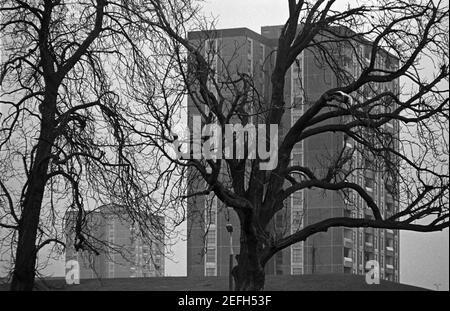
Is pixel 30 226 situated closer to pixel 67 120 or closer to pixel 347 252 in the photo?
pixel 67 120

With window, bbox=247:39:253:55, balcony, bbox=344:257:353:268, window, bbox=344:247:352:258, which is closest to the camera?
window, bbox=247:39:253:55

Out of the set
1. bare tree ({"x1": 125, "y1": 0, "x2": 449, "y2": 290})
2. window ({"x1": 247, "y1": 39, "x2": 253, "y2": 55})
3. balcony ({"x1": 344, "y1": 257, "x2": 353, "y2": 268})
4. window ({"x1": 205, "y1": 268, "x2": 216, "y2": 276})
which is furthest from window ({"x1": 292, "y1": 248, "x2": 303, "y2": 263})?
bare tree ({"x1": 125, "y1": 0, "x2": 449, "y2": 290})

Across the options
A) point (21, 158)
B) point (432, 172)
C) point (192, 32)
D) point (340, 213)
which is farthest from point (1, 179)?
point (340, 213)

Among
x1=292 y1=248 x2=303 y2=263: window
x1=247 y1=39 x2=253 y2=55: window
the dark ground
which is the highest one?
x1=247 y1=39 x2=253 y2=55: window

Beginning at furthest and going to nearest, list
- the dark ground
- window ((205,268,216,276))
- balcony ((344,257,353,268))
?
balcony ((344,257,353,268)) → window ((205,268,216,276)) → the dark ground

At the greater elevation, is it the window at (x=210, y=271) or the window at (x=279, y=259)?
the window at (x=279, y=259)

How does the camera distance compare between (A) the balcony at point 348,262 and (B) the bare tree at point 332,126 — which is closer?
(B) the bare tree at point 332,126

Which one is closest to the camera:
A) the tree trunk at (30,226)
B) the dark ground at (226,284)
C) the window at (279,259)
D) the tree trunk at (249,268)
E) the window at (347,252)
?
the tree trunk at (30,226)

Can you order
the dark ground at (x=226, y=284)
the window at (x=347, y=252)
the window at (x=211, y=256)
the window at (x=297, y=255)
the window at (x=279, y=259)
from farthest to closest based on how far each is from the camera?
the window at (x=279, y=259) → the window at (x=297, y=255) → the window at (x=347, y=252) → the window at (x=211, y=256) → the dark ground at (x=226, y=284)

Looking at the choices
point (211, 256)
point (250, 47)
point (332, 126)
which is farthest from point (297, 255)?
point (332, 126)

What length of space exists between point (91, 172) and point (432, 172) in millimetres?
6539

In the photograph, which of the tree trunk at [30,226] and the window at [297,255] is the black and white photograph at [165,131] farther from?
the window at [297,255]

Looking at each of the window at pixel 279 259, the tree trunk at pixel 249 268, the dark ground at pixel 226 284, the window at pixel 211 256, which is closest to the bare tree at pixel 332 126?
the tree trunk at pixel 249 268

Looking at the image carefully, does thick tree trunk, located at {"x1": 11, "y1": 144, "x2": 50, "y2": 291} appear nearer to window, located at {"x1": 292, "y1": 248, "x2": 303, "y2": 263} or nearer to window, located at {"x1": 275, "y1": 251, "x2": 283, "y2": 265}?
window, located at {"x1": 292, "y1": 248, "x2": 303, "y2": 263}
